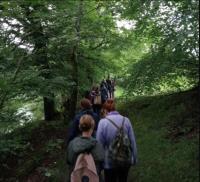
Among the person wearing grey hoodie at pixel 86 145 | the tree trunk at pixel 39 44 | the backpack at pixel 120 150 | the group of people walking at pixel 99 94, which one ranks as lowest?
the group of people walking at pixel 99 94

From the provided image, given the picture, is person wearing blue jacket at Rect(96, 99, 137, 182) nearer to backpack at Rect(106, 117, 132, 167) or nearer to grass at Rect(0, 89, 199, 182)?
backpack at Rect(106, 117, 132, 167)

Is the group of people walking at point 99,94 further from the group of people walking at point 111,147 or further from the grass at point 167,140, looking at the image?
the group of people walking at point 111,147

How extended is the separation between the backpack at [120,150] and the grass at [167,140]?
8.37 feet

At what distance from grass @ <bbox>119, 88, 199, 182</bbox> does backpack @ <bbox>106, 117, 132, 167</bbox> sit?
2.55 m

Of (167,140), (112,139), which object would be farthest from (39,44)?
(112,139)

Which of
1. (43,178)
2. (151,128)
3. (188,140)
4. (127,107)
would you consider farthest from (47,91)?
(127,107)

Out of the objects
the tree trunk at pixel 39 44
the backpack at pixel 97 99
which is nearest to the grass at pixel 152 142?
the backpack at pixel 97 99

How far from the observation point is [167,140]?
455 inches

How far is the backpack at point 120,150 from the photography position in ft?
23.8

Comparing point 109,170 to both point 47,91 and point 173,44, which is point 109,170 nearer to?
point 173,44

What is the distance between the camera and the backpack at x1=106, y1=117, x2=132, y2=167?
7.25m

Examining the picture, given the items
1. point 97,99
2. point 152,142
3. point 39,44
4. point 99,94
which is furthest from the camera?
point 99,94

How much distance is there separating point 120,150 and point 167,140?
179 inches

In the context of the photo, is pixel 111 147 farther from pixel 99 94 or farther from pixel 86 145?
pixel 99 94
